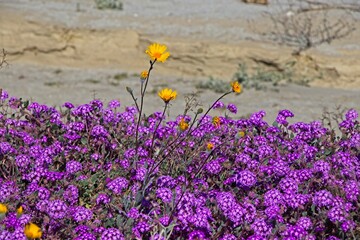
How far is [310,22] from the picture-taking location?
1050cm

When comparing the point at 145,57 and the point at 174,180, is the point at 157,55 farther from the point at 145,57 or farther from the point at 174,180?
the point at 145,57

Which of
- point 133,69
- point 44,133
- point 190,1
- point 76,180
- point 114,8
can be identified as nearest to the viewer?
point 76,180

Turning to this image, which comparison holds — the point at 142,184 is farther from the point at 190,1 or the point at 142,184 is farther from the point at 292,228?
the point at 190,1

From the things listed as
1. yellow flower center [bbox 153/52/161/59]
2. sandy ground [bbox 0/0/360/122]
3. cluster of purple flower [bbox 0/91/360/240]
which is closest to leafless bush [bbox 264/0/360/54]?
sandy ground [bbox 0/0/360/122]

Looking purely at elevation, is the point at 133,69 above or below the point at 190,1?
below

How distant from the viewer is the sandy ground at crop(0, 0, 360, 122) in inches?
358

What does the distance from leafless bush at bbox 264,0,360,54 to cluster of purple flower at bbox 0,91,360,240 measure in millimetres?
5167

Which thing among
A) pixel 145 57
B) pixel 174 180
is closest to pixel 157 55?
pixel 174 180

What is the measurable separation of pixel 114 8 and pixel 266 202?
7.94m

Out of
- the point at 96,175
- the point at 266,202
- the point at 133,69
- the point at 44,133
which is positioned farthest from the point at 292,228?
the point at 133,69

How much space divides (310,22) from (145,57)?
2261mm

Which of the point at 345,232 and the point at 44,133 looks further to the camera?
the point at 44,133

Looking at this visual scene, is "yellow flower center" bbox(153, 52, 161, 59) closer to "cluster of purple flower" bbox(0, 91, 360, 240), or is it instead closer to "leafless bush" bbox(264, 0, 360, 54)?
"cluster of purple flower" bbox(0, 91, 360, 240)

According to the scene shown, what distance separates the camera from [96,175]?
168 inches
